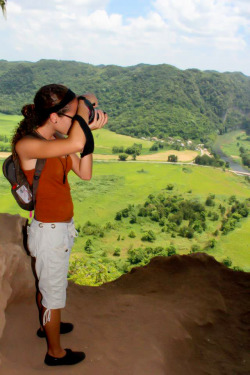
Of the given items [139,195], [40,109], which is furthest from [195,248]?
[40,109]

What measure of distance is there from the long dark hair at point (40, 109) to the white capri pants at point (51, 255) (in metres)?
0.50

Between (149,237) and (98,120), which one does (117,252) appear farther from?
(98,120)

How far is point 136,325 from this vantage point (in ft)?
10.8

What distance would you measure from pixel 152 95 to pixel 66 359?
278 feet

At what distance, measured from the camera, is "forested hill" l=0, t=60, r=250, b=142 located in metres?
76.1

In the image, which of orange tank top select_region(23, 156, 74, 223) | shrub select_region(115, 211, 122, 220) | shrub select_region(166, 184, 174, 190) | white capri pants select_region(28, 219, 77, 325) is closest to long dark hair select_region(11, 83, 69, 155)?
orange tank top select_region(23, 156, 74, 223)

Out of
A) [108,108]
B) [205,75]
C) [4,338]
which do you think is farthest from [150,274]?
[205,75]

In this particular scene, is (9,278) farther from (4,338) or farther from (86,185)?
(86,185)

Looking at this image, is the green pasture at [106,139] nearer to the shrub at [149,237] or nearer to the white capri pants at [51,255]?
the shrub at [149,237]

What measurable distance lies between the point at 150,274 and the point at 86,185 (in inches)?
1607

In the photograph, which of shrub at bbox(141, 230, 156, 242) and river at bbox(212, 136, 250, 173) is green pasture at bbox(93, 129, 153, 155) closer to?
river at bbox(212, 136, 250, 173)

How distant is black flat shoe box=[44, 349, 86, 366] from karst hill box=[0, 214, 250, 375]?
45 mm

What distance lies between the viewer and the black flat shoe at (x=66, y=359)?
2385 millimetres

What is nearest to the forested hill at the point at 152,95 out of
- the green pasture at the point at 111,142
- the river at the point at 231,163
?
the green pasture at the point at 111,142
